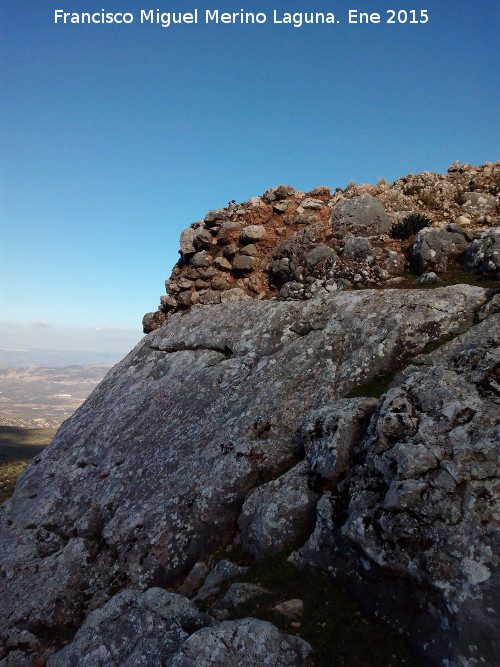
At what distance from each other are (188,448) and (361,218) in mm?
17791

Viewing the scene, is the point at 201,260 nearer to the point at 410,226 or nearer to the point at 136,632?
the point at 410,226

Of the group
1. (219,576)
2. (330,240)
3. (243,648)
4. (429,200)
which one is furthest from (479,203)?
(243,648)

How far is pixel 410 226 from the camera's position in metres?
24.3

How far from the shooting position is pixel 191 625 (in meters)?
10.0

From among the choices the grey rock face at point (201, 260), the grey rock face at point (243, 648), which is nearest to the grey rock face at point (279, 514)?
the grey rock face at point (243, 648)

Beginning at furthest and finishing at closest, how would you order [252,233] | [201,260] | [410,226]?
[201,260] < [252,233] < [410,226]

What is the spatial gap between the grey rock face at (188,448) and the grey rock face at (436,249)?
3476 mm

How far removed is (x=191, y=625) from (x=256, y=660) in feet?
7.65

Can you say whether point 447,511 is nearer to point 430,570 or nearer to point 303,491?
point 430,570

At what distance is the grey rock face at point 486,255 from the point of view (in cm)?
1902

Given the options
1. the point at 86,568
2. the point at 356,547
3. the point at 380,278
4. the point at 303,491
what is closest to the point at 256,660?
the point at 356,547

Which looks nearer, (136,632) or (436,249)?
(136,632)

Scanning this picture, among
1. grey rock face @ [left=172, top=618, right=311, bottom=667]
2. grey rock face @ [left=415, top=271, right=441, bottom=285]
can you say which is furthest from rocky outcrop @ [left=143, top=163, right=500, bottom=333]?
grey rock face @ [left=172, top=618, right=311, bottom=667]

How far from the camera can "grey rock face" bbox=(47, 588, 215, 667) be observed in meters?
9.51
